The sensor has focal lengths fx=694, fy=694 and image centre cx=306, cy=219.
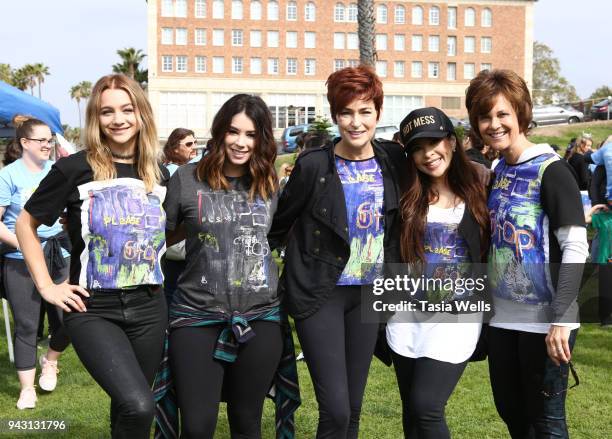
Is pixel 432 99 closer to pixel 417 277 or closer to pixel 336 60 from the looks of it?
pixel 336 60

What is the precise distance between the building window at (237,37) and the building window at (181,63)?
4960 mm

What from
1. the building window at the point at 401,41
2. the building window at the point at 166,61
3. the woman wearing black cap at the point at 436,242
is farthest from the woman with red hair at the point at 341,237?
the building window at the point at 401,41

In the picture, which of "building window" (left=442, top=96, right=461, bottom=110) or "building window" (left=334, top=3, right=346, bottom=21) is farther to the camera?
"building window" (left=442, top=96, right=461, bottom=110)

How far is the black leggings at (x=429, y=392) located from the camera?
329 cm

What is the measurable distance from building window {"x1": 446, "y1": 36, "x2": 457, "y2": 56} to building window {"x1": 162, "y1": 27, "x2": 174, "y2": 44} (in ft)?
88.6

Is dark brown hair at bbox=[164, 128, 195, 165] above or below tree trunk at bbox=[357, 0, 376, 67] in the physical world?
below

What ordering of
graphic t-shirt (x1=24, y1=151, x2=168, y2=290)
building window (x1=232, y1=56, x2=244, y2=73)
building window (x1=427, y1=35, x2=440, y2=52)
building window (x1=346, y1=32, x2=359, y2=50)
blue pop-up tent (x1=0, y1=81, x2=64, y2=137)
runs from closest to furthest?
1. graphic t-shirt (x1=24, y1=151, x2=168, y2=290)
2. blue pop-up tent (x1=0, y1=81, x2=64, y2=137)
3. building window (x1=232, y1=56, x2=244, y2=73)
4. building window (x1=346, y1=32, x2=359, y2=50)
5. building window (x1=427, y1=35, x2=440, y2=52)

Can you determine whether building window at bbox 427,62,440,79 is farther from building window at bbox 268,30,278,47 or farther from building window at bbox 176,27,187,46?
building window at bbox 176,27,187,46

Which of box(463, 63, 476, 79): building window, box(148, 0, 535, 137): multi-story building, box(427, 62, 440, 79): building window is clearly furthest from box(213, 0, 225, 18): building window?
box(463, 63, 476, 79): building window

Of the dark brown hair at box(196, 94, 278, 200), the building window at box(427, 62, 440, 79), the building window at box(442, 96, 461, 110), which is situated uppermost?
the building window at box(427, 62, 440, 79)

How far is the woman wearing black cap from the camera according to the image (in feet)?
11.3

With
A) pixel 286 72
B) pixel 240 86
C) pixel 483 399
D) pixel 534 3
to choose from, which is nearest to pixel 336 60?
pixel 286 72

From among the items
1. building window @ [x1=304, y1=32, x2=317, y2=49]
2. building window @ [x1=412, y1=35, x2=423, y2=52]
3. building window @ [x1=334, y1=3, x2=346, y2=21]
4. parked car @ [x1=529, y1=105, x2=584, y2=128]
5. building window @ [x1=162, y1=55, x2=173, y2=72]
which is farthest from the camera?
building window @ [x1=412, y1=35, x2=423, y2=52]

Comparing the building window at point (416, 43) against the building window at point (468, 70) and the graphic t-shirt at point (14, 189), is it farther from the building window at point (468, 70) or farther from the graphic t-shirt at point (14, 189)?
the graphic t-shirt at point (14, 189)
